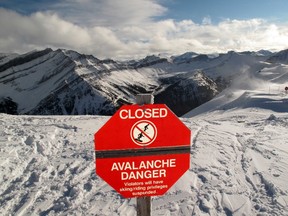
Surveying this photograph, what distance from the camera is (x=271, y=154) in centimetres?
1367

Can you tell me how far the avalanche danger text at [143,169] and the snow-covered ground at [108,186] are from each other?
4458 millimetres

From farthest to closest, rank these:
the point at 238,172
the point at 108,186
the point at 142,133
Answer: the point at 238,172 < the point at 108,186 < the point at 142,133

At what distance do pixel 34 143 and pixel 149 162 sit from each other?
10227mm

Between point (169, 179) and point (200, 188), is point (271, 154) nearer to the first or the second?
point (200, 188)

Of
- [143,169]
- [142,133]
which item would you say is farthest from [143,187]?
[142,133]

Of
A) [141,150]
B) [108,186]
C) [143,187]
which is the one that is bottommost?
[143,187]

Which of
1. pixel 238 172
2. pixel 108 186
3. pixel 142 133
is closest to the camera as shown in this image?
pixel 142 133

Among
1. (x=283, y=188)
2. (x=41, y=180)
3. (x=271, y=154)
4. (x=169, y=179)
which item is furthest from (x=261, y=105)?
(x=169, y=179)

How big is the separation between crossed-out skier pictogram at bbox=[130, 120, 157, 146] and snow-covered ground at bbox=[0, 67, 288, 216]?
15.4 ft

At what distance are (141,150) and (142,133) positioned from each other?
8.7 inches

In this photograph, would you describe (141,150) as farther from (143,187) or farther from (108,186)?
(108,186)

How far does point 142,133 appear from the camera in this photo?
171 inches

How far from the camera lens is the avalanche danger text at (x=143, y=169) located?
4.35m

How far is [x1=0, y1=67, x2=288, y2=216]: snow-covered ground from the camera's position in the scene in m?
8.80
